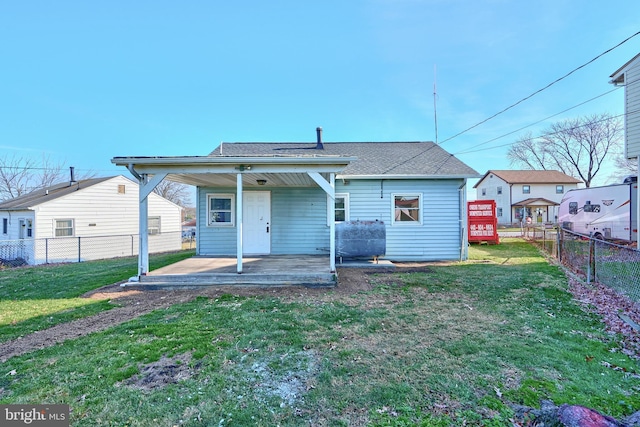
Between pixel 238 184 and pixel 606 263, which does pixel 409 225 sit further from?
pixel 238 184

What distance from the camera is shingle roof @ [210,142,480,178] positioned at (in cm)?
1035

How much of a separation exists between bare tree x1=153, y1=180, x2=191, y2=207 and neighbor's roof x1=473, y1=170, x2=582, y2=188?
41086 millimetres

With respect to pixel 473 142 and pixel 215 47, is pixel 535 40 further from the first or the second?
pixel 215 47

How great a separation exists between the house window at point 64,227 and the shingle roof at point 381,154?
398 inches

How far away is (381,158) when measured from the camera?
11711 millimetres

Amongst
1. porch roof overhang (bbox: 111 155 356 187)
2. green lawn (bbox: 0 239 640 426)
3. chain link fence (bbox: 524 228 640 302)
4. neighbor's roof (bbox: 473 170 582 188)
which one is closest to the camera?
green lawn (bbox: 0 239 640 426)

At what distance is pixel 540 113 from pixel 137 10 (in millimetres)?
20598

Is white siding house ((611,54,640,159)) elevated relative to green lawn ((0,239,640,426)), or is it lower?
elevated

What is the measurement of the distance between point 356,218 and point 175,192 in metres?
37.2

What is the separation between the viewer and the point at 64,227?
15570mm

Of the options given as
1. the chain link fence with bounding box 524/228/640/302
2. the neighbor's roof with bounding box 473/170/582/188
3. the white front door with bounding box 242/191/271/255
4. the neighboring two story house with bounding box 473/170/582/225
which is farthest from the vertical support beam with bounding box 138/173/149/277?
the neighbor's roof with bounding box 473/170/582/188

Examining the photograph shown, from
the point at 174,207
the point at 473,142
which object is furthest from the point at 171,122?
the point at 473,142

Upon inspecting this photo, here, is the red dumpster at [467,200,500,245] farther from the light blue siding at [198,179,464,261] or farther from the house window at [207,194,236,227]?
the house window at [207,194,236,227]

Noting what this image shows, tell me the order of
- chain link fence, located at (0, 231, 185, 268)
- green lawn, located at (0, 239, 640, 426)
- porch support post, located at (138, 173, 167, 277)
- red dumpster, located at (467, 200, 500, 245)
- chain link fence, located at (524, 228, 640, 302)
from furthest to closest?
red dumpster, located at (467, 200, 500, 245) → chain link fence, located at (0, 231, 185, 268) → porch support post, located at (138, 173, 167, 277) → chain link fence, located at (524, 228, 640, 302) → green lawn, located at (0, 239, 640, 426)
